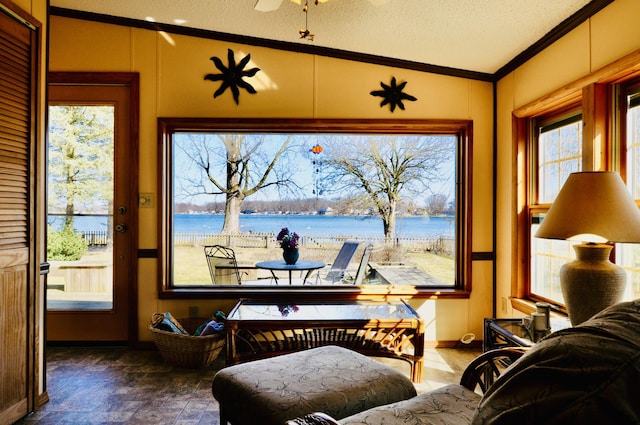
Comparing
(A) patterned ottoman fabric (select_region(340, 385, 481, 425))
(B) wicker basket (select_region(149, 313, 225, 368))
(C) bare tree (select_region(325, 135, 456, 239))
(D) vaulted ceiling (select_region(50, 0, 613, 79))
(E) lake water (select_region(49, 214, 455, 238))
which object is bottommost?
(B) wicker basket (select_region(149, 313, 225, 368))

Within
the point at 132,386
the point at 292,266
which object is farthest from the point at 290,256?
→ the point at 132,386

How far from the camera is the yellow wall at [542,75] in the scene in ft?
7.98

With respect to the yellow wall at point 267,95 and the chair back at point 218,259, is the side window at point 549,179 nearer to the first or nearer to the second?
the yellow wall at point 267,95

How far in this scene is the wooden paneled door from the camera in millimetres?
2406

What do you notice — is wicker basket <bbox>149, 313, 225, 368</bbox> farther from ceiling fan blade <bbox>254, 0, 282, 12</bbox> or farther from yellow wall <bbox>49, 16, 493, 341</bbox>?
ceiling fan blade <bbox>254, 0, 282, 12</bbox>

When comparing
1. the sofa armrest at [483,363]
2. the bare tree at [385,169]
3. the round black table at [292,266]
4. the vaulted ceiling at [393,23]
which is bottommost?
→ the sofa armrest at [483,363]

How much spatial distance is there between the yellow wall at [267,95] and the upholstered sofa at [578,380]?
305 cm

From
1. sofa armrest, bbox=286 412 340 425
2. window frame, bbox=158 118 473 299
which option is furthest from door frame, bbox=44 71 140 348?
sofa armrest, bbox=286 412 340 425

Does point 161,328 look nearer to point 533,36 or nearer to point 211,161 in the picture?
point 211,161

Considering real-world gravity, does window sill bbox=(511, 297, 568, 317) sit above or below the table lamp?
below

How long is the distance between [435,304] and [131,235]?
9.38ft

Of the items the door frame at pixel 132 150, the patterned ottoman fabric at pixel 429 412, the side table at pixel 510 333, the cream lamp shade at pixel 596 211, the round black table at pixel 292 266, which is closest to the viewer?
the patterned ottoman fabric at pixel 429 412

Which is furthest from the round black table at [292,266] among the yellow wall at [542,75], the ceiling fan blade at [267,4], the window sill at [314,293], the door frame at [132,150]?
the ceiling fan blade at [267,4]

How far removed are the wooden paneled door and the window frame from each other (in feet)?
4.23
